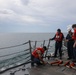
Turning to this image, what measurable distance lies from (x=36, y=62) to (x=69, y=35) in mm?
2226

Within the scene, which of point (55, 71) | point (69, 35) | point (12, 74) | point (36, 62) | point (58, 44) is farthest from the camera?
point (58, 44)

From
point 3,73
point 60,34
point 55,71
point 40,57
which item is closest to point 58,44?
point 60,34

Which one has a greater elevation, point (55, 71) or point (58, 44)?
point (58, 44)

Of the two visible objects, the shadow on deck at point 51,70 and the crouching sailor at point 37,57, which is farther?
the crouching sailor at point 37,57

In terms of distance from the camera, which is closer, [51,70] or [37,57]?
[51,70]

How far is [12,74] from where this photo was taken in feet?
25.0

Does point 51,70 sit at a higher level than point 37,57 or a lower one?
lower

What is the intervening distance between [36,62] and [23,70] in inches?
36.4

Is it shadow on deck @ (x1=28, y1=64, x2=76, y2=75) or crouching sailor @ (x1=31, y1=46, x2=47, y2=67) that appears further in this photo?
crouching sailor @ (x1=31, y1=46, x2=47, y2=67)

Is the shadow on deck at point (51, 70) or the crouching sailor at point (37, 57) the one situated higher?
the crouching sailor at point (37, 57)

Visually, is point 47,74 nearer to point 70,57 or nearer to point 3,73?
point 3,73

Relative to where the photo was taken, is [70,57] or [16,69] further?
[70,57]

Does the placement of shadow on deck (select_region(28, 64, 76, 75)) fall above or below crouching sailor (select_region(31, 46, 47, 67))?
below

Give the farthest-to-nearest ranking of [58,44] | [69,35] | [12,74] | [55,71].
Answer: [58,44], [69,35], [55,71], [12,74]
